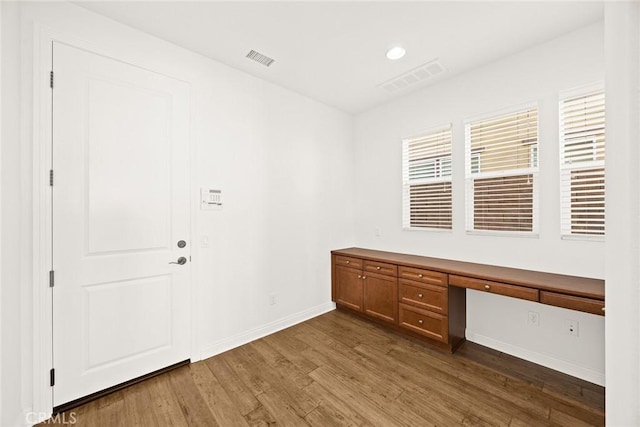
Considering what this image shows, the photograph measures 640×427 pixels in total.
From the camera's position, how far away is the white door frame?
1792 millimetres

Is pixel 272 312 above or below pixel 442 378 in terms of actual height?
above

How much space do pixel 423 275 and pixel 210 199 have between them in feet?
7.68


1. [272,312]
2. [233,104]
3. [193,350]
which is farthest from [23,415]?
[233,104]

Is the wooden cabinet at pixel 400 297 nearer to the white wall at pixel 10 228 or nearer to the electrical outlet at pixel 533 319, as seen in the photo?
the electrical outlet at pixel 533 319

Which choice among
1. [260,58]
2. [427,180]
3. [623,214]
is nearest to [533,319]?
[427,180]

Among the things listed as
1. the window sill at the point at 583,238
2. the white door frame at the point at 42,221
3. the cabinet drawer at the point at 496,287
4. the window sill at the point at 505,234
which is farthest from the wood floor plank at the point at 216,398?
the window sill at the point at 583,238

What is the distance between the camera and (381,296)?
10.3 ft

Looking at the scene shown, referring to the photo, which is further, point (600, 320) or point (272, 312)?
point (272, 312)

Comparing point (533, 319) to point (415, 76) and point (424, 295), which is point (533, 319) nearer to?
point (424, 295)

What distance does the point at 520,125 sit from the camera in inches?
102

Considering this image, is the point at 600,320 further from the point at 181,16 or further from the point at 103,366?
the point at 181,16

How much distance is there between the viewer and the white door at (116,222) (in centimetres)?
191

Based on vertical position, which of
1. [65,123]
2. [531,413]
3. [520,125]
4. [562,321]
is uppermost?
[520,125]

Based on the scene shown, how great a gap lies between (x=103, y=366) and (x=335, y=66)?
11.3ft
